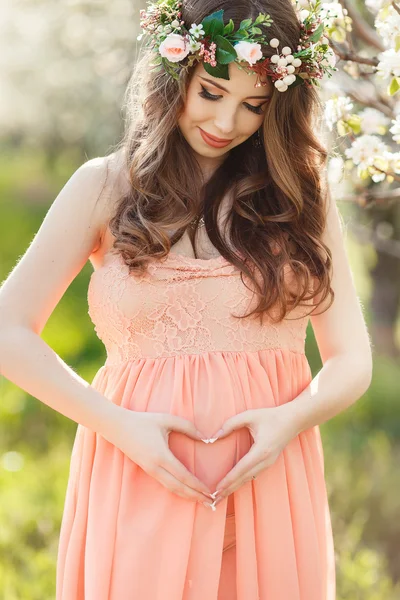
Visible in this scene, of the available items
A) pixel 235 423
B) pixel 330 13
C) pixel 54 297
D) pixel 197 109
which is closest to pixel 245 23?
pixel 197 109

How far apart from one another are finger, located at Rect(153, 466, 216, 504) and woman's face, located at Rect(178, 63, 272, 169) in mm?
839

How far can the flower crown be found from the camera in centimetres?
211

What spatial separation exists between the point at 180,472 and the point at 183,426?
11 cm

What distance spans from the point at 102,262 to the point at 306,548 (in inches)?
36.0

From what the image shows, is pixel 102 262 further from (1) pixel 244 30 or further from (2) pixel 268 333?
(1) pixel 244 30

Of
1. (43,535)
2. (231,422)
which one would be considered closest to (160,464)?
(231,422)

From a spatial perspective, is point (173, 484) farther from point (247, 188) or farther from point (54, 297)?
point (247, 188)

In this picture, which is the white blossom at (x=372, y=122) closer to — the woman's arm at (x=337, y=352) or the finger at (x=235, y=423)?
the woman's arm at (x=337, y=352)

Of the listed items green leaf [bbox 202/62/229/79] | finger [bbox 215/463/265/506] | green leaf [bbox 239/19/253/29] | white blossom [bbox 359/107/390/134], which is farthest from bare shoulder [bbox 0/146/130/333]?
white blossom [bbox 359/107/390/134]

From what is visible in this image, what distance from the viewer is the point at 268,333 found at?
224 cm

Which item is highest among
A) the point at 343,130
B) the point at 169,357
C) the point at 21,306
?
the point at 343,130

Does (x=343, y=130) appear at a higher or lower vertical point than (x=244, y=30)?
lower

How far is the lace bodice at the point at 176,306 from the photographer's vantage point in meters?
2.16

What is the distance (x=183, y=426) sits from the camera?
2.07 meters
